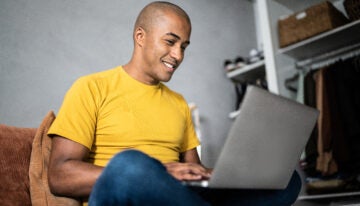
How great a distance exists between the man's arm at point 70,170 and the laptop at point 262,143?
284mm

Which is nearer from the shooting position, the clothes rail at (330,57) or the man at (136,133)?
the man at (136,133)

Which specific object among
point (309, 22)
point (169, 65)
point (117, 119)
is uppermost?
point (309, 22)

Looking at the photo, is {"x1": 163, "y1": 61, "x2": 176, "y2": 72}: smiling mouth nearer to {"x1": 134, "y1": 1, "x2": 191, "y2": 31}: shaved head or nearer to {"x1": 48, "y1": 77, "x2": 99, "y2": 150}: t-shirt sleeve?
{"x1": 134, "y1": 1, "x2": 191, "y2": 31}: shaved head

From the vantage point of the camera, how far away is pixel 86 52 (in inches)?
84.0

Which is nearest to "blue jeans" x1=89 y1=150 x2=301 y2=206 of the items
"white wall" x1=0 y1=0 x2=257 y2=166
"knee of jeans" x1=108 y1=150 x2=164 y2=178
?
"knee of jeans" x1=108 y1=150 x2=164 y2=178

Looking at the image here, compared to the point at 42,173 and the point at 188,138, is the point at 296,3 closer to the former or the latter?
the point at 188,138

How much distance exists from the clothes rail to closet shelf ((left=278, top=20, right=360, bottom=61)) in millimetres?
33

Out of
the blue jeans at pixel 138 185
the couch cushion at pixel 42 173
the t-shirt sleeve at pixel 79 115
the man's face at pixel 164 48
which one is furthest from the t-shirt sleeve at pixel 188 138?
the blue jeans at pixel 138 185

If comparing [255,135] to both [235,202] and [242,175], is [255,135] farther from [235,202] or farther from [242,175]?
[235,202]

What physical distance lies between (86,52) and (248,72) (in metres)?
1.40

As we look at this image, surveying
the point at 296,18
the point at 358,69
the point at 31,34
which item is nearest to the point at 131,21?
the point at 31,34

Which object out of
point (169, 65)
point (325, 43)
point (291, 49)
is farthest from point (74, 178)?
point (325, 43)

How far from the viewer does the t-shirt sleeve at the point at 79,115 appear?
3.23 ft

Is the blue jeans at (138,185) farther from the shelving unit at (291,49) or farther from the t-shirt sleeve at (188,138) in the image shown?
the shelving unit at (291,49)
